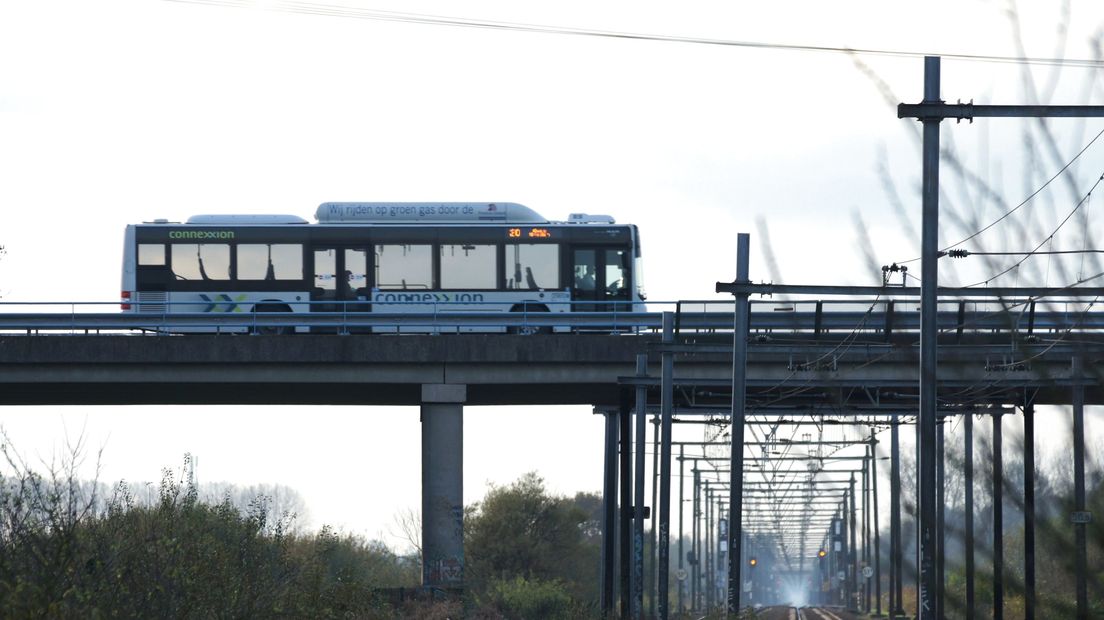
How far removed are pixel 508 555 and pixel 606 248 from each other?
3060cm

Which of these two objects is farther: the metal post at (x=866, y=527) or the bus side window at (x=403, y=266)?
the metal post at (x=866, y=527)

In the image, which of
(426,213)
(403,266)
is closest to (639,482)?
(403,266)

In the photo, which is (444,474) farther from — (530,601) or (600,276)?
(600,276)

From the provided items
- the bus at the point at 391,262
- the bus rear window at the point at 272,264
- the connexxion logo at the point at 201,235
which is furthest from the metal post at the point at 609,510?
the connexxion logo at the point at 201,235

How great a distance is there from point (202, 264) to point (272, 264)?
1969mm

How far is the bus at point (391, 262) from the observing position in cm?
4175

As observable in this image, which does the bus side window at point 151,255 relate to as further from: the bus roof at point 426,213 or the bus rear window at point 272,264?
the bus roof at point 426,213

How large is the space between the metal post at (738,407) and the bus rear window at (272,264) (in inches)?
640

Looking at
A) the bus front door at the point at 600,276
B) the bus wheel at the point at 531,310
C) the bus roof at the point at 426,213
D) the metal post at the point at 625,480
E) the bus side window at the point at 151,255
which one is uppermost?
the bus roof at the point at 426,213

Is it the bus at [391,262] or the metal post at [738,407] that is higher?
the bus at [391,262]

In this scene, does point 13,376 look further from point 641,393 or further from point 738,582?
point 738,582

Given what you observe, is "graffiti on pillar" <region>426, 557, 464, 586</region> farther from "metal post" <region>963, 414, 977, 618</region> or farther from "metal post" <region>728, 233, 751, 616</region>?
"metal post" <region>963, 414, 977, 618</region>

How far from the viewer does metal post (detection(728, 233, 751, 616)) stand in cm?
2909

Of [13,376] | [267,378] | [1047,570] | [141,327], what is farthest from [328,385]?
[1047,570]
